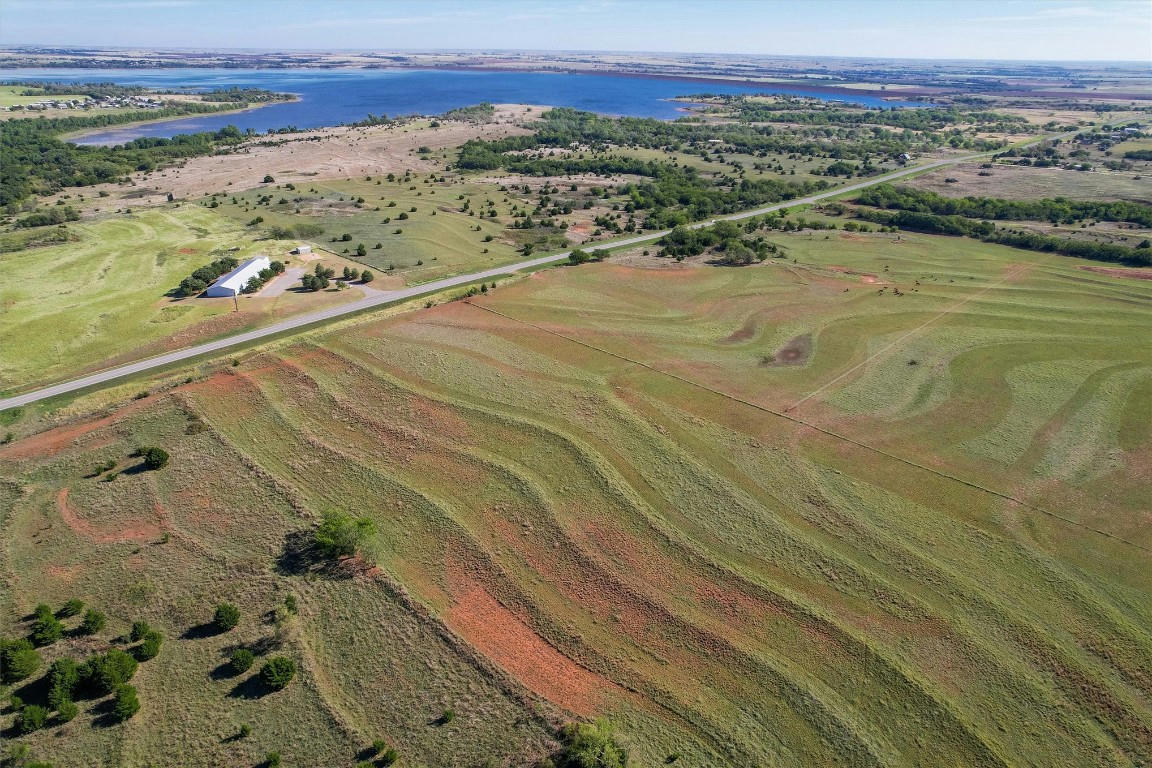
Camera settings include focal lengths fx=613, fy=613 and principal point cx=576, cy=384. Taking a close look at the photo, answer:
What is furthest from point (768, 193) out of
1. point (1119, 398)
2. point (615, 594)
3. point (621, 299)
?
point (615, 594)

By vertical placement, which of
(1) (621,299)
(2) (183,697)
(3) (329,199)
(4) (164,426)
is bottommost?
(2) (183,697)

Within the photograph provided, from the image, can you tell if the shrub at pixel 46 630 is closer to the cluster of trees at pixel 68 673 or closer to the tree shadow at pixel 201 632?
the cluster of trees at pixel 68 673

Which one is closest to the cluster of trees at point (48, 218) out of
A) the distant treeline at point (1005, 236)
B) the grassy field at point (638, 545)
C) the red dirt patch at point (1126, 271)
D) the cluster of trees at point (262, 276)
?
the cluster of trees at point (262, 276)

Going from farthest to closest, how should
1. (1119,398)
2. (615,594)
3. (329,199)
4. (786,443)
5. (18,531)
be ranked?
(329,199)
(1119,398)
(786,443)
(18,531)
(615,594)

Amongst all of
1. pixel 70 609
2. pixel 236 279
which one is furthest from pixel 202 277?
pixel 70 609

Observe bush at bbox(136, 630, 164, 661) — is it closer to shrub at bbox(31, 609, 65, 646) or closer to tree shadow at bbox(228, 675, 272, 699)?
shrub at bbox(31, 609, 65, 646)

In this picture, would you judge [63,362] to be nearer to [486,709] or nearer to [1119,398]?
[486,709]

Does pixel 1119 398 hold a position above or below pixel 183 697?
above

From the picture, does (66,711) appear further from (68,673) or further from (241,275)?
(241,275)

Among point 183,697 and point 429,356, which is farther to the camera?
point 429,356

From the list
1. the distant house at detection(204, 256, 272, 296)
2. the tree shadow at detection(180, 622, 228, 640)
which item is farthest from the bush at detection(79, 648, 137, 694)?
the distant house at detection(204, 256, 272, 296)
